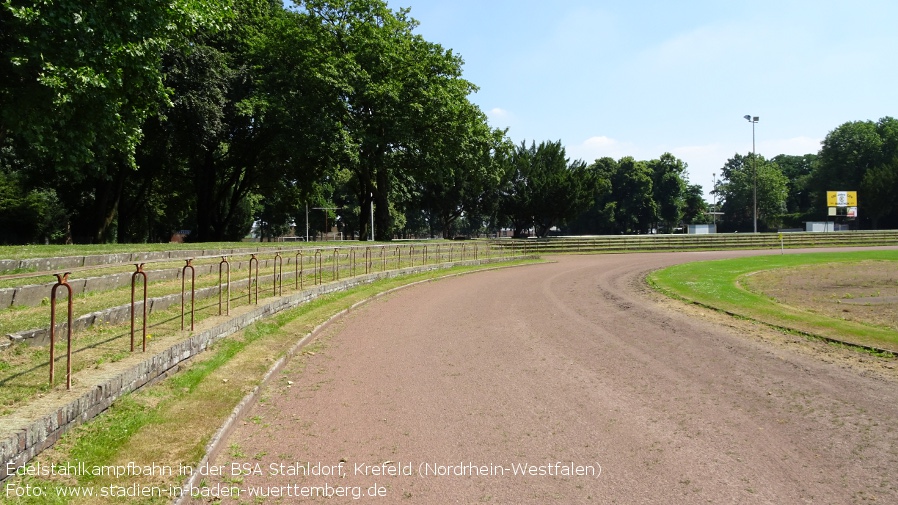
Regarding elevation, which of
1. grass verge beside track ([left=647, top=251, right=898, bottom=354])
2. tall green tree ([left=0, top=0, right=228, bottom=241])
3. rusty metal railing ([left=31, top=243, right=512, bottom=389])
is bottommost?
grass verge beside track ([left=647, top=251, right=898, bottom=354])

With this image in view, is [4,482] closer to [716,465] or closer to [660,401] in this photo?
[716,465]

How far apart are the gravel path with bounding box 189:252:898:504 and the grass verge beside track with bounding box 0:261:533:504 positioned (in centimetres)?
36

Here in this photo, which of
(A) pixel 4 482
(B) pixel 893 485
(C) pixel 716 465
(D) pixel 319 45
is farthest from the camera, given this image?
(D) pixel 319 45

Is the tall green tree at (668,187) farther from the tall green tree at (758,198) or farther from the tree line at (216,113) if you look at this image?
the tree line at (216,113)

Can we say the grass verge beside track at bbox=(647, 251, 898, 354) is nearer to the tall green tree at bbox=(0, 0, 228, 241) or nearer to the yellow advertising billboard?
the tall green tree at bbox=(0, 0, 228, 241)

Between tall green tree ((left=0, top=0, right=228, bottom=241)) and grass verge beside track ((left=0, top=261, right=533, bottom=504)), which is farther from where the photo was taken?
tall green tree ((left=0, top=0, right=228, bottom=241))

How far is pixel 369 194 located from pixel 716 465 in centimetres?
3385

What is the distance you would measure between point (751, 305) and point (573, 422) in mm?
10975

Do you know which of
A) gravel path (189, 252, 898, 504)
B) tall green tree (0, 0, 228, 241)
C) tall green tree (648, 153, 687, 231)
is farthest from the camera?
tall green tree (648, 153, 687, 231)

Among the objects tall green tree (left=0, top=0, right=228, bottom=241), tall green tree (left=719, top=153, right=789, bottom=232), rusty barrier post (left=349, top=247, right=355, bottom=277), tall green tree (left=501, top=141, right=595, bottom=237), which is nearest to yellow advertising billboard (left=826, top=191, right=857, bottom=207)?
tall green tree (left=501, top=141, right=595, bottom=237)

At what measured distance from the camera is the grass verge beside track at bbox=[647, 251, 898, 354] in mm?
10555

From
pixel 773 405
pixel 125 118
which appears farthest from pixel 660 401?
pixel 125 118

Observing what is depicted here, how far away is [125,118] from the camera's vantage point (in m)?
16.7

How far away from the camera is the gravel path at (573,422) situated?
457 centimetres
